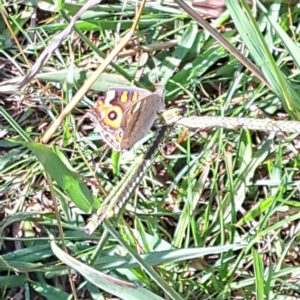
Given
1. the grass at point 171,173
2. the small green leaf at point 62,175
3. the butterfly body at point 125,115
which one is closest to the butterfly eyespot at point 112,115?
the butterfly body at point 125,115

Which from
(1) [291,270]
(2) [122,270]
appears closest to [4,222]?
(2) [122,270]

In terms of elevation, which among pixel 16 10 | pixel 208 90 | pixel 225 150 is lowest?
pixel 225 150

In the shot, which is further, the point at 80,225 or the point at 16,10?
the point at 16,10

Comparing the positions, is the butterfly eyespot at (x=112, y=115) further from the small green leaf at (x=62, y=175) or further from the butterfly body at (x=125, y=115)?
the small green leaf at (x=62, y=175)

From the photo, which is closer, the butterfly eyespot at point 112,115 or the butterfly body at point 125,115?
the butterfly body at point 125,115

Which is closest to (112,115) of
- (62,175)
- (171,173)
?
(62,175)

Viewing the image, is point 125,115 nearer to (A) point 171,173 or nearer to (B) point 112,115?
(B) point 112,115

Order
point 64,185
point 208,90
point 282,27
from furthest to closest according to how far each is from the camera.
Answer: point 208,90 < point 282,27 < point 64,185

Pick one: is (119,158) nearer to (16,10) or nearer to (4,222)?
(4,222)

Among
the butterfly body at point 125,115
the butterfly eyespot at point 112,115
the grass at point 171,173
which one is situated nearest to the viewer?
the butterfly body at point 125,115
